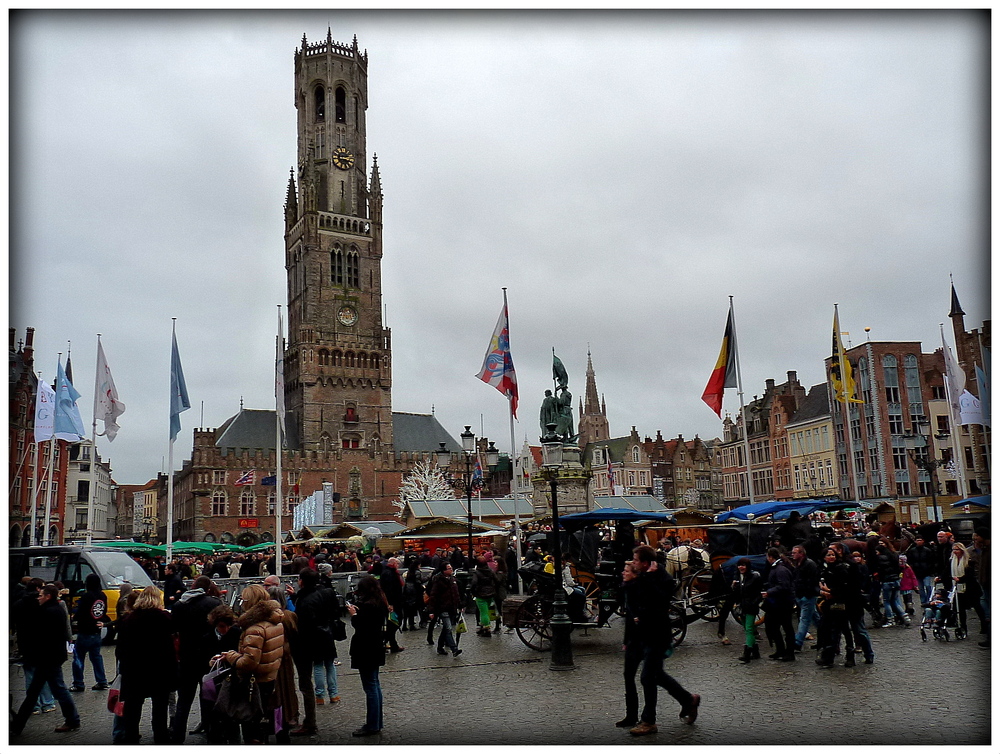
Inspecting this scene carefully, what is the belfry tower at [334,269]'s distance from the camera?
250ft

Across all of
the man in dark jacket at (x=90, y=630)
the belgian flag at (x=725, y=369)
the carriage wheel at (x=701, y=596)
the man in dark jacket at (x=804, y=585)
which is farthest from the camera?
the belgian flag at (x=725, y=369)

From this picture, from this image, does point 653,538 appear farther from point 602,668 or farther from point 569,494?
point 602,668

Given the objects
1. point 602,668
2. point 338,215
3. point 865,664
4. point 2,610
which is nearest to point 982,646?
point 865,664

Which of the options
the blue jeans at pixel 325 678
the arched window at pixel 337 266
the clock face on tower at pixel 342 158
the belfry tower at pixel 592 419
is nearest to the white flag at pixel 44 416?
the blue jeans at pixel 325 678

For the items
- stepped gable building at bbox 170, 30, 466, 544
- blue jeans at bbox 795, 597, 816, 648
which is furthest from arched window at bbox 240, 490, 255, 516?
blue jeans at bbox 795, 597, 816, 648

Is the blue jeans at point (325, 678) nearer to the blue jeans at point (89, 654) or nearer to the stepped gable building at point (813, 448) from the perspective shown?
Result: the blue jeans at point (89, 654)

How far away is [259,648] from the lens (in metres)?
6.61

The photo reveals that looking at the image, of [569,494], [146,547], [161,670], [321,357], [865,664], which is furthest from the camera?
[321,357]

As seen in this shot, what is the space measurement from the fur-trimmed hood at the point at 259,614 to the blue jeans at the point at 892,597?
36.7ft

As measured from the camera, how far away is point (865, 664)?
1047cm

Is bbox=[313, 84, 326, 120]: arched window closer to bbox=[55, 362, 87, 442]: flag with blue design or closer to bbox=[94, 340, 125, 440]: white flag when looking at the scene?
bbox=[55, 362, 87, 442]: flag with blue design

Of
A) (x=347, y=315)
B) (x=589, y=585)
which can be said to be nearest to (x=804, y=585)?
(x=589, y=585)

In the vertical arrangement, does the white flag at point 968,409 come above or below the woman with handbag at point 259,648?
above

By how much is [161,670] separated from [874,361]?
53.9 meters
